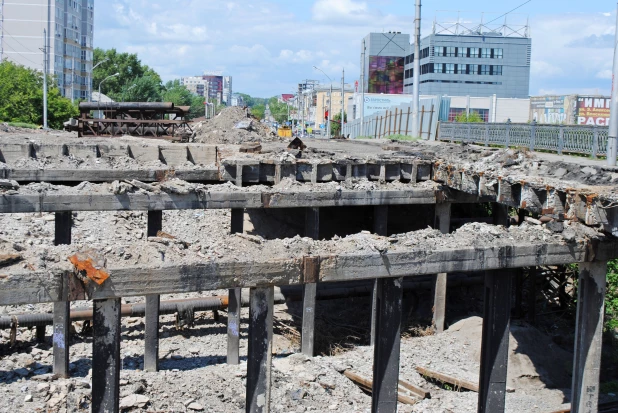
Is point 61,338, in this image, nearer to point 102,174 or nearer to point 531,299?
point 102,174

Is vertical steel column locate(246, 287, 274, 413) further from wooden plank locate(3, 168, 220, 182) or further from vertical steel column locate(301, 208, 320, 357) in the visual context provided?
wooden plank locate(3, 168, 220, 182)

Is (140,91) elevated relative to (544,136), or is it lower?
elevated

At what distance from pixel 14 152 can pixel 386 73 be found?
303ft

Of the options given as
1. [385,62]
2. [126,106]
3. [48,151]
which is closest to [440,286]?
[48,151]

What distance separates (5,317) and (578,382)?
9.72 meters

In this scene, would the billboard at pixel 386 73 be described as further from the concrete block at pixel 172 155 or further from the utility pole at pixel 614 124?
the utility pole at pixel 614 124

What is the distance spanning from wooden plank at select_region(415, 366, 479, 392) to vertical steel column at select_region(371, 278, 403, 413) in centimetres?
448

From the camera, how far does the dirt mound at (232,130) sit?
28528 millimetres

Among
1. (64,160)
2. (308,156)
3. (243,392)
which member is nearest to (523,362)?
(243,392)

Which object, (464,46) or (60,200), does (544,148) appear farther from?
(464,46)

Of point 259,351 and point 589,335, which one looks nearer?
point 259,351

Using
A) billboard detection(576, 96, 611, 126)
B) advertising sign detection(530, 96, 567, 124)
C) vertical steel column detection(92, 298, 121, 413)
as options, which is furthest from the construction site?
billboard detection(576, 96, 611, 126)

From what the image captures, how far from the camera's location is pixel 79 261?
7.04m

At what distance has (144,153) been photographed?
18.1 m
